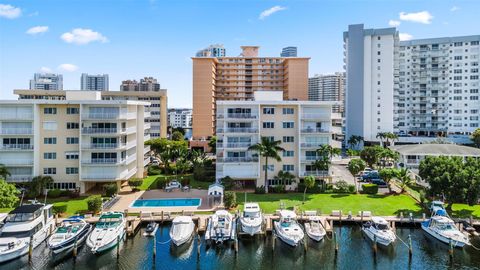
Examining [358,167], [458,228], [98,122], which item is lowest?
[458,228]

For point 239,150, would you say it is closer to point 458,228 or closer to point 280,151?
point 280,151

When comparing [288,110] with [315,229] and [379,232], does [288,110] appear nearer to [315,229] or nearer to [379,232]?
[315,229]

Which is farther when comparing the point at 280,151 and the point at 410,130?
the point at 410,130

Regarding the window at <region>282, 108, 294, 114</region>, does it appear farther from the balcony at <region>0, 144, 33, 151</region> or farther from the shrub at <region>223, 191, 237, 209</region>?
the balcony at <region>0, 144, 33, 151</region>

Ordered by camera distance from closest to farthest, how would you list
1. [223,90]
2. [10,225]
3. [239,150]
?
1. [10,225]
2. [239,150]
3. [223,90]

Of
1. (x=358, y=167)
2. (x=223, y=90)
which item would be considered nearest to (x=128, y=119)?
(x=358, y=167)

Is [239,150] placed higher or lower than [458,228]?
higher

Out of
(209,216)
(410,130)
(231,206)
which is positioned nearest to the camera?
(209,216)

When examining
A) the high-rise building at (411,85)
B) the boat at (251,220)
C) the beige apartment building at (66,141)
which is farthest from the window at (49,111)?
the high-rise building at (411,85)
